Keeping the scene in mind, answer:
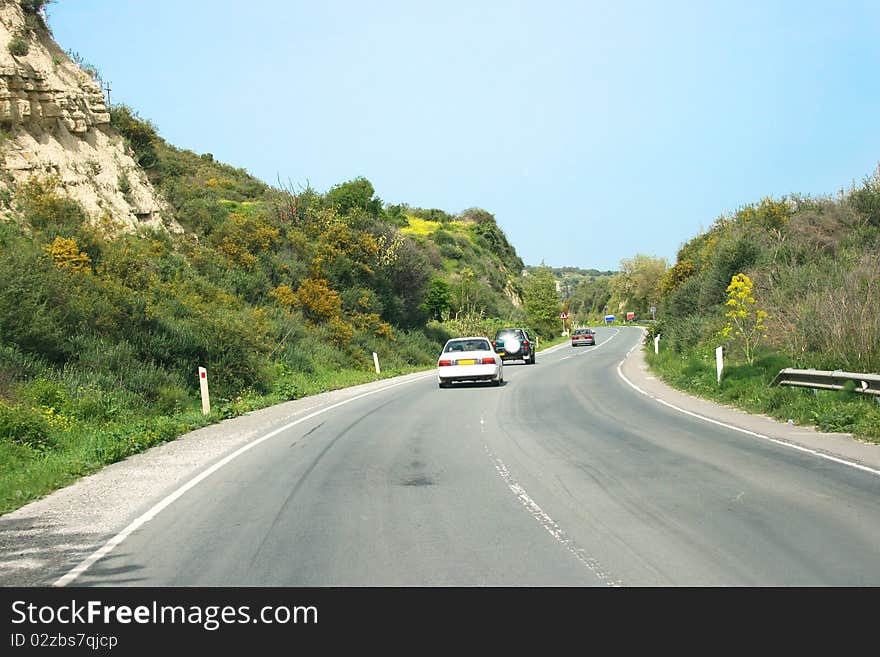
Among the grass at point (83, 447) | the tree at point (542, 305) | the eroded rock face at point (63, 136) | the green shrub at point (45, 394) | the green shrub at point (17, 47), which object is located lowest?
the grass at point (83, 447)

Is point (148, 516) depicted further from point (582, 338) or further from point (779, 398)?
point (582, 338)

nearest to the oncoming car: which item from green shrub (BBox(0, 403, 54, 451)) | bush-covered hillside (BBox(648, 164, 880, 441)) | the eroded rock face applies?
bush-covered hillside (BBox(648, 164, 880, 441))

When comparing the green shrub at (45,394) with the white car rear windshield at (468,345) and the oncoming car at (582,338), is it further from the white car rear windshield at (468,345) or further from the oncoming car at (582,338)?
the oncoming car at (582,338)

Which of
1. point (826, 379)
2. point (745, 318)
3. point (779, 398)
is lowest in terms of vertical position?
point (779, 398)

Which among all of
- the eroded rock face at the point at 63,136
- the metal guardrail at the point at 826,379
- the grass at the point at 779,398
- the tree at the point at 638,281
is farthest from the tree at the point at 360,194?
the tree at the point at 638,281

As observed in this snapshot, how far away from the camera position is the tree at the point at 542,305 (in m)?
91.4

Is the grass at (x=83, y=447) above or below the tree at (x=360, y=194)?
below

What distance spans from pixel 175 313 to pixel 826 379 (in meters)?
17.9

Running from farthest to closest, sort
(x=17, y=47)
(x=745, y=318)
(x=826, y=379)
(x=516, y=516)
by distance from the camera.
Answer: (x=17, y=47) → (x=745, y=318) → (x=826, y=379) → (x=516, y=516)

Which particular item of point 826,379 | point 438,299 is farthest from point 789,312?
point 438,299

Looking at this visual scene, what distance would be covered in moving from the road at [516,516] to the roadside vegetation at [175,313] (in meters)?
3.06

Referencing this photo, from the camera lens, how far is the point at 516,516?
8.02 meters

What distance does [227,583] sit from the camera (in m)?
5.96
